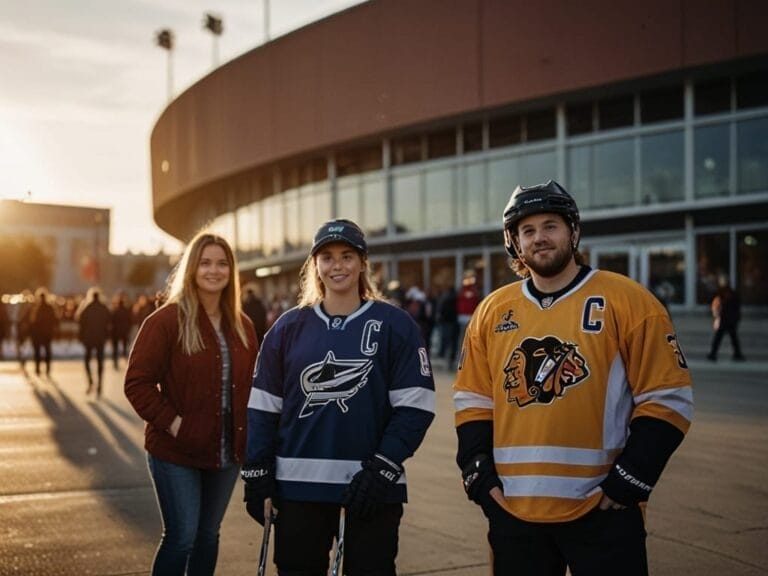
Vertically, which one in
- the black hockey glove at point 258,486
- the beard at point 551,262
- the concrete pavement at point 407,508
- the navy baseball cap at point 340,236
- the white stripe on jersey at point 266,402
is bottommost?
the concrete pavement at point 407,508

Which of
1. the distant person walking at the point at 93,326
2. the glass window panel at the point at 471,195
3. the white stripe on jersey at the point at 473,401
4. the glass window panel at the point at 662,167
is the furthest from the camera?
the glass window panel at the point at 471,195

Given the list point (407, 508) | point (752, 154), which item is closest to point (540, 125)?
point (752, 154)


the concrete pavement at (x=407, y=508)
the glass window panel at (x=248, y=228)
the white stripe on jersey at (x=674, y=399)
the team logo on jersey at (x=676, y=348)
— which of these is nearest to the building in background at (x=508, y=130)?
the glass window panel at (x=248, y=228)

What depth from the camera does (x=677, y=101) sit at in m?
27.8

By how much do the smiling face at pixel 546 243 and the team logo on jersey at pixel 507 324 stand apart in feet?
0.57

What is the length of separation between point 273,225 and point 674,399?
4159cm

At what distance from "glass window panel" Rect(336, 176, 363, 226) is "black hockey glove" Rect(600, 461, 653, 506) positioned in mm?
34549

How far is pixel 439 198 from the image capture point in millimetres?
34750

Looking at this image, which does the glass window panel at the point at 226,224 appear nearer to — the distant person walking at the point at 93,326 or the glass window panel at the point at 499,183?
the glass window panel at the point at 499,183

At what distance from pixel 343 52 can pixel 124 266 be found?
10069cm

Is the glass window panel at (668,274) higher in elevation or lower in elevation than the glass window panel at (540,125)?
lower

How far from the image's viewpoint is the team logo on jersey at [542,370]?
130 inches

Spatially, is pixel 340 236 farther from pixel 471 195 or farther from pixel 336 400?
pixel 471 195

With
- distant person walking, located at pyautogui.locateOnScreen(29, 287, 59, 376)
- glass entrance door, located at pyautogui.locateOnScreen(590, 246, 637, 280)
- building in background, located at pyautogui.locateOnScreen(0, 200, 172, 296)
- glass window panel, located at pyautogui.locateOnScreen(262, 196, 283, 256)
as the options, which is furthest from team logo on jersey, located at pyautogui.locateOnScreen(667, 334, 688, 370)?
building in background, located at pyautogui.locateOnScreen(0, 200, 172, 296)
